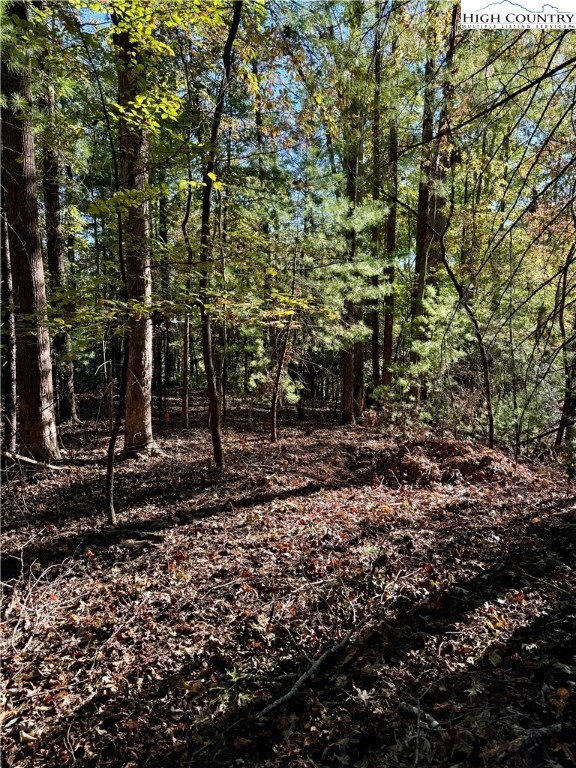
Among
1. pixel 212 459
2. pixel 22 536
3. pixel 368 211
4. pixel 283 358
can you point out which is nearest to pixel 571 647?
pixel 22 536

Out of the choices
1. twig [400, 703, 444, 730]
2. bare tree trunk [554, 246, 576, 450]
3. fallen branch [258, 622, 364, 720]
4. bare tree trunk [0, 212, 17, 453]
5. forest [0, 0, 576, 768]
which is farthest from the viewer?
bare tree trunk [0, 212, 17, 453]

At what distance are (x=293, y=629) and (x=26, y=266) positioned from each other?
234 inches

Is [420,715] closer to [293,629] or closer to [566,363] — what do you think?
[293,629]

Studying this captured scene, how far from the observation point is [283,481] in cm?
602

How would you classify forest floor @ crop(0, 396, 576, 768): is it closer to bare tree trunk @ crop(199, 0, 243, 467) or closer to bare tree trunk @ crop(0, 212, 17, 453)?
bare tree trunk @ crop(0, 212, 17, 453)

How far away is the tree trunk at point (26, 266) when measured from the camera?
5.77 m

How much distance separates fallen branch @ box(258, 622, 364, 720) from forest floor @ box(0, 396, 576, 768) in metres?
0.02

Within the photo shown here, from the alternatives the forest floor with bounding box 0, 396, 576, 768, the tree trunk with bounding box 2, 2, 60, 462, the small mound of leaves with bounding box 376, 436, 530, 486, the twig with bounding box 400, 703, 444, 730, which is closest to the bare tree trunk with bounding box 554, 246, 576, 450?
the forest floor with bounding box 0, 396, 576, 768

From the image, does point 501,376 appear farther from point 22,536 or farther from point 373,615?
point 22,536

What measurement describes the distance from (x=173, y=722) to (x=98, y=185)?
533 inches

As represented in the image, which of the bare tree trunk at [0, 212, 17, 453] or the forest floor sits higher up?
the bare tree trunk at [0, 212, 17, 453]

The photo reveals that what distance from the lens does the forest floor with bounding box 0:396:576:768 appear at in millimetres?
2072

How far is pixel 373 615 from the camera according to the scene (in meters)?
2.90

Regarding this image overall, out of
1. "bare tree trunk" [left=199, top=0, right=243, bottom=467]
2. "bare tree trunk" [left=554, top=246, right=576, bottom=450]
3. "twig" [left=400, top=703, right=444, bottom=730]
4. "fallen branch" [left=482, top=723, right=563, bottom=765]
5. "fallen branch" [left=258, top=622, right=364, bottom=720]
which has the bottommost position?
"fallen branch" [left=258, top=622, right=364, bottom=720]
